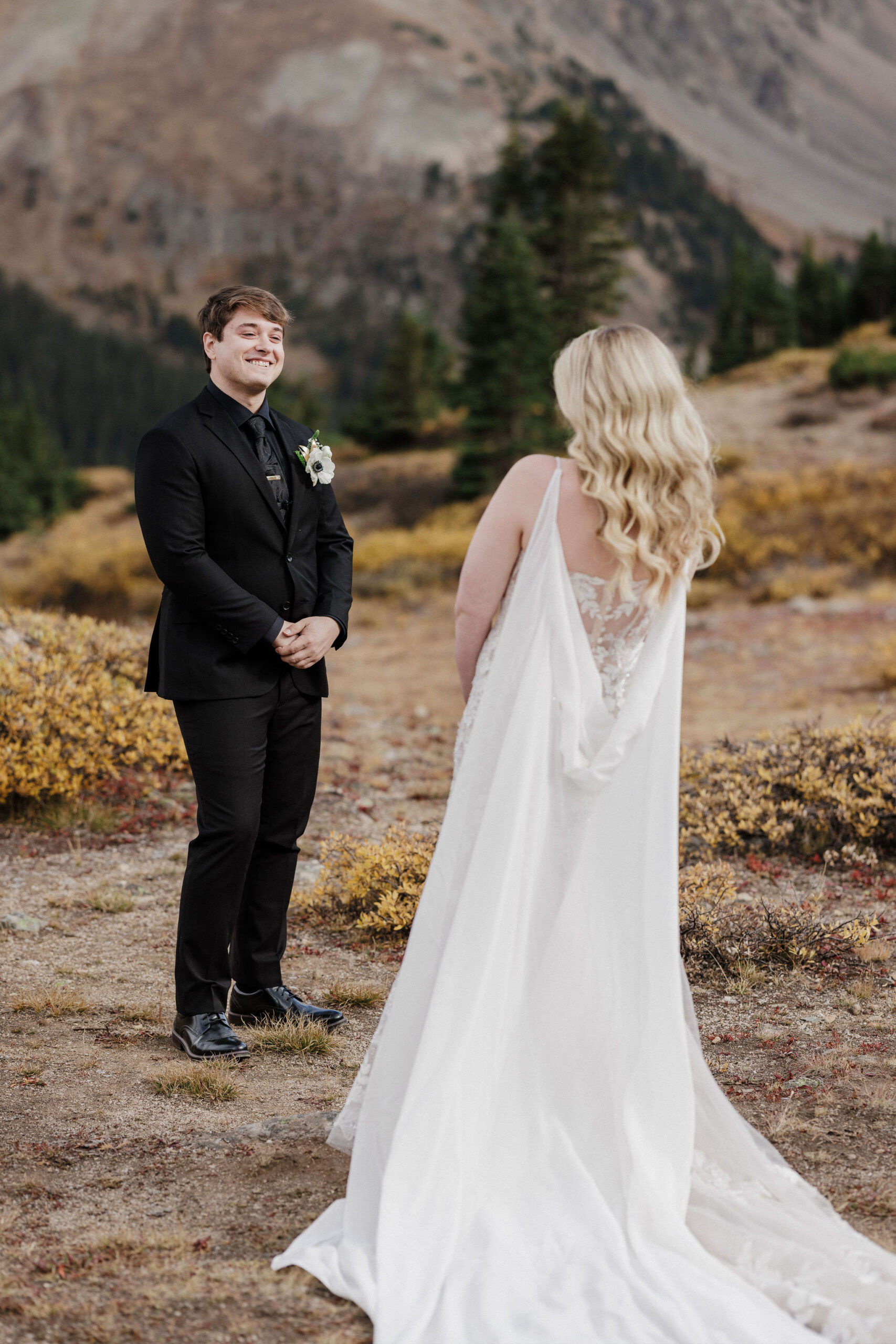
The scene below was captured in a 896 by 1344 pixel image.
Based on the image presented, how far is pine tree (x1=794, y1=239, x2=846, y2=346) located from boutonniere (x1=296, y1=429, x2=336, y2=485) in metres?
48.0

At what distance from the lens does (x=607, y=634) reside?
3037 mm

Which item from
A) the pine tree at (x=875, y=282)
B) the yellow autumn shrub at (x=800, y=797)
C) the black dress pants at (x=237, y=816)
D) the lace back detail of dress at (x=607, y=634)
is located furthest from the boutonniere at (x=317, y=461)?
the pine tree at (x=875, y=282)

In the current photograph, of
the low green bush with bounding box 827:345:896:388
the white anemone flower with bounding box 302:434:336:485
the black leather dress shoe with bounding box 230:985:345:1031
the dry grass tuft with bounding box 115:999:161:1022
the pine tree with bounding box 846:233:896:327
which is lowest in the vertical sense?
the dry grass tuft with bounding box 115:999:161:1022

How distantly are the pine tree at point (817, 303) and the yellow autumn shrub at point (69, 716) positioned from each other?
4533 cm

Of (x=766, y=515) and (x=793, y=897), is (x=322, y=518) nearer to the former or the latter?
(x=793, y=897)

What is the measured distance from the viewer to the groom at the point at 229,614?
388cm

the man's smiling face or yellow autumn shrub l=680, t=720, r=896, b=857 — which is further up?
the man's smiling face

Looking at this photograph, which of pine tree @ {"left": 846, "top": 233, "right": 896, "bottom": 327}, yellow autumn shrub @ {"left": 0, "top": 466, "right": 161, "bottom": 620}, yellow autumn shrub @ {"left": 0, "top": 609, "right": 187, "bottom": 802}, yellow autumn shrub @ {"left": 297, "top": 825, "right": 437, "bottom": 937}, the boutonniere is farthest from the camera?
pine tree @ {"left": 846, "top": 233, "right": 896, "bottom": 327}

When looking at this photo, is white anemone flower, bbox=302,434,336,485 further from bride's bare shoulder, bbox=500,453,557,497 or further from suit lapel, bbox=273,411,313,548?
bride's bare shoulder, bbox=500,453,557,497

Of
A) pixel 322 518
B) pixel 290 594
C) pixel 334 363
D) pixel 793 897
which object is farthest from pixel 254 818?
pixel 334 363

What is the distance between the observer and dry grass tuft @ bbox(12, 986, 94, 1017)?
15.0 feet

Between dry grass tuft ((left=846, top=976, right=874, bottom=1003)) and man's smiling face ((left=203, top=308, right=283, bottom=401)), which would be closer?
man's smiling face ((left=203, top=308, right=283, bottom=401))

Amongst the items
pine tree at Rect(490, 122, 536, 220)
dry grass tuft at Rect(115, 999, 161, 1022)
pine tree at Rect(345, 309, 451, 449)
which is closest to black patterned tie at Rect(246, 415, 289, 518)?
dry grass tuft at Rect(115, 999, 161, 1022)

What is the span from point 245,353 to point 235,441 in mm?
306
